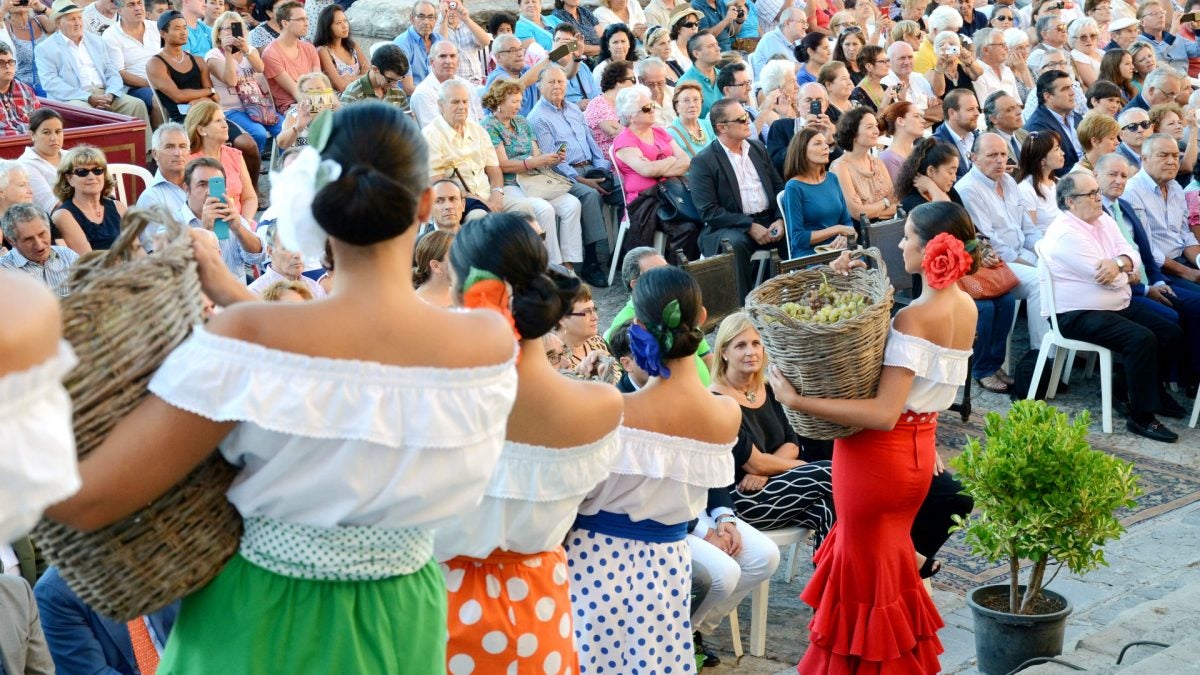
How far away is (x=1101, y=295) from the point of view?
27.2 ft

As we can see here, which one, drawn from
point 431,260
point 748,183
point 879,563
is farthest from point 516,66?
point 879,563

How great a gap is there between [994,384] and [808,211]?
5.16 feet

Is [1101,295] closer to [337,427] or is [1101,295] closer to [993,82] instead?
[993,82]

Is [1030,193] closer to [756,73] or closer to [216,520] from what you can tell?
[756,73]

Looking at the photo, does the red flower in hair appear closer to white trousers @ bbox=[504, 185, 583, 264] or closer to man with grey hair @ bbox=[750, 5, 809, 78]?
white trousers @ bbox=[504, 185, 583, 264]

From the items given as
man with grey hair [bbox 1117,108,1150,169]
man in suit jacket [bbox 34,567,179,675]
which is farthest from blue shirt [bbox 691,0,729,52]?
man in suit jacket [bbox 34,567,179,675]

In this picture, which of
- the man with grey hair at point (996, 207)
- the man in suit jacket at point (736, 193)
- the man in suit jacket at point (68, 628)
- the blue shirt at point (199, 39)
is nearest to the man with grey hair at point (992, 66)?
the man with grey hair at point (996, 207)

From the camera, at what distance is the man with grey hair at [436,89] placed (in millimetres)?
9688

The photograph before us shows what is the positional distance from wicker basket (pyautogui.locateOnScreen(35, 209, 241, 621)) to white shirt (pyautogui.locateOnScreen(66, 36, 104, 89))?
8.28 meters

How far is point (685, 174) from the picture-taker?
9.59 metres

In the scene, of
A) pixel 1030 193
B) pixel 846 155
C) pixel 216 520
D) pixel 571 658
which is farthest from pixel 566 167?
pixel 216 520

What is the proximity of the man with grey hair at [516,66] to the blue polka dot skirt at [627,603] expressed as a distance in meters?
6.92

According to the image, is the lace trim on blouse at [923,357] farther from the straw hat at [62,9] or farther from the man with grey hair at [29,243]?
the straw hat at [62,9]

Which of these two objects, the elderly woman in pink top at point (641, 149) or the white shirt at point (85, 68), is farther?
the white shirt at point (85, 68)
